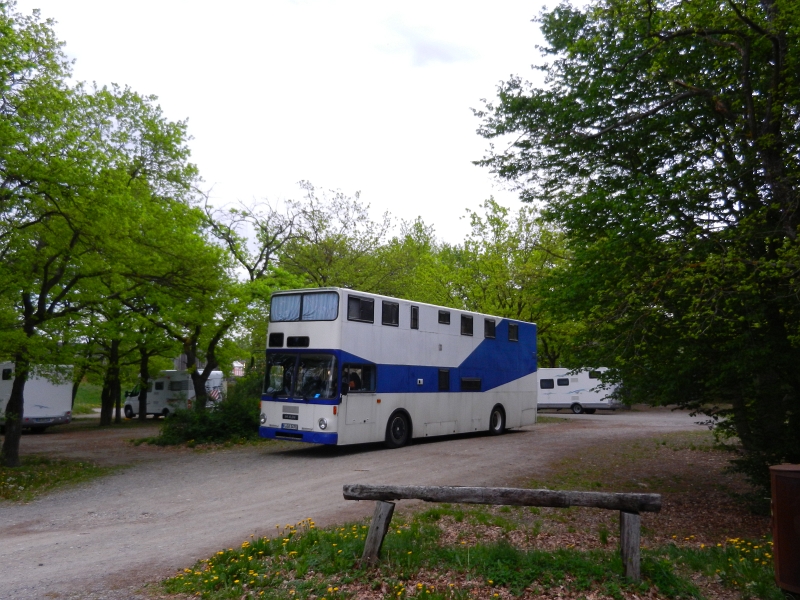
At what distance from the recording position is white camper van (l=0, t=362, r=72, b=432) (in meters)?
28.2

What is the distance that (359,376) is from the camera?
1747cm

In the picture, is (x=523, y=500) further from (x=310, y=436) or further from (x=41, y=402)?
(x=41, y=402)

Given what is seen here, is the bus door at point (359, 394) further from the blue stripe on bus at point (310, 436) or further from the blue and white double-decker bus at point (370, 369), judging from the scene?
the blue stripe on bus at point (310, 436)

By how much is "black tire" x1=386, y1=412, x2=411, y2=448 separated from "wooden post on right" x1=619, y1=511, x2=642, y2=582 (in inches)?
504

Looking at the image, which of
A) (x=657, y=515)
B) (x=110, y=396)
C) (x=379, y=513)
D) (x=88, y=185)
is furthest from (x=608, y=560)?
(x=110, y=396)

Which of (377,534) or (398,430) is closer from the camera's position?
(377,534)

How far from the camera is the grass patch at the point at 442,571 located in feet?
19.4

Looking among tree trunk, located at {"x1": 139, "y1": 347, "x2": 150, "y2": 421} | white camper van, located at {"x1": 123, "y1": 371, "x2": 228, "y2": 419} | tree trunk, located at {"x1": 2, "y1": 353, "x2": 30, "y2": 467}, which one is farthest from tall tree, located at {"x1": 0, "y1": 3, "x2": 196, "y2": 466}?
white camper van, located at {"x1": 123, "y1": 371, "x2": 228, "y2": 419}

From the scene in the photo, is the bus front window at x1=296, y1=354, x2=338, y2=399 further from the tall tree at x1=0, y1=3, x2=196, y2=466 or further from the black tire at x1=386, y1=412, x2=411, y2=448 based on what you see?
the tall tree at x1=0, y1=3, x2=196, y2=466

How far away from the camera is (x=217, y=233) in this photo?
25156mm

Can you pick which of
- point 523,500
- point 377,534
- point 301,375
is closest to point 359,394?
point 301,375

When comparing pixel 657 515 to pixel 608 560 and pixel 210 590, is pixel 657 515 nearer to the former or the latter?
pixel 608 560

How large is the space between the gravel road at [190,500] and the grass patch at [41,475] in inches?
25.8

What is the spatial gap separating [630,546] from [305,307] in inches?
484
